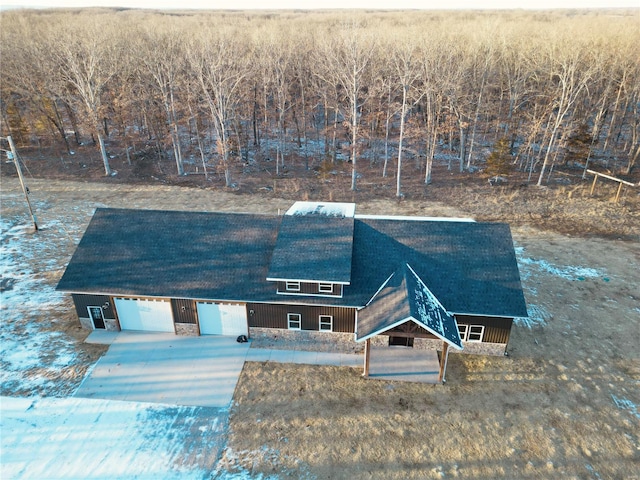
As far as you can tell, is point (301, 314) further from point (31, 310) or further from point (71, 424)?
point (31, 310)

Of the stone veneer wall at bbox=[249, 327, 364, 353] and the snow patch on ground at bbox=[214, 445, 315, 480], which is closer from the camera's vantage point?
the snow patch on ground at bbox=[214, 445, 315, 480]

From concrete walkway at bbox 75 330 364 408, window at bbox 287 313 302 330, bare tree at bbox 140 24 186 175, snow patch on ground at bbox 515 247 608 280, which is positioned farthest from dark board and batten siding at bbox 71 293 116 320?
bare tree at bbox 140 24 186 175

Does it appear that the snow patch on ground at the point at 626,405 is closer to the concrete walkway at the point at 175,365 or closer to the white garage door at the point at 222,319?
the concrete walkway at the point at 175,365

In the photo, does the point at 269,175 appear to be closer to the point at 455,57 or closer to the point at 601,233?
the point at 455,57

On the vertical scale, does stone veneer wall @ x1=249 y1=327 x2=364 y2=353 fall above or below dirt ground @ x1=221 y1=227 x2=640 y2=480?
above

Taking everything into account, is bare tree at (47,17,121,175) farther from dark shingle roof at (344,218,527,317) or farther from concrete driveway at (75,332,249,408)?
dark shingle roof at (344,218,527,317)

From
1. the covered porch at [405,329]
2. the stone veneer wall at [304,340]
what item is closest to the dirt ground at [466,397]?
the covered porch at [405,329]

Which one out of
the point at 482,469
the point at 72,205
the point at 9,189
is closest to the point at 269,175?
the point at 72,205

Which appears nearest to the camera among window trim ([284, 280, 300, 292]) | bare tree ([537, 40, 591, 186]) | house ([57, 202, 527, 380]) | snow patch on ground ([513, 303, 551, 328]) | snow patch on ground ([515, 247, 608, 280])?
house ([57, 202, 527, 380])
